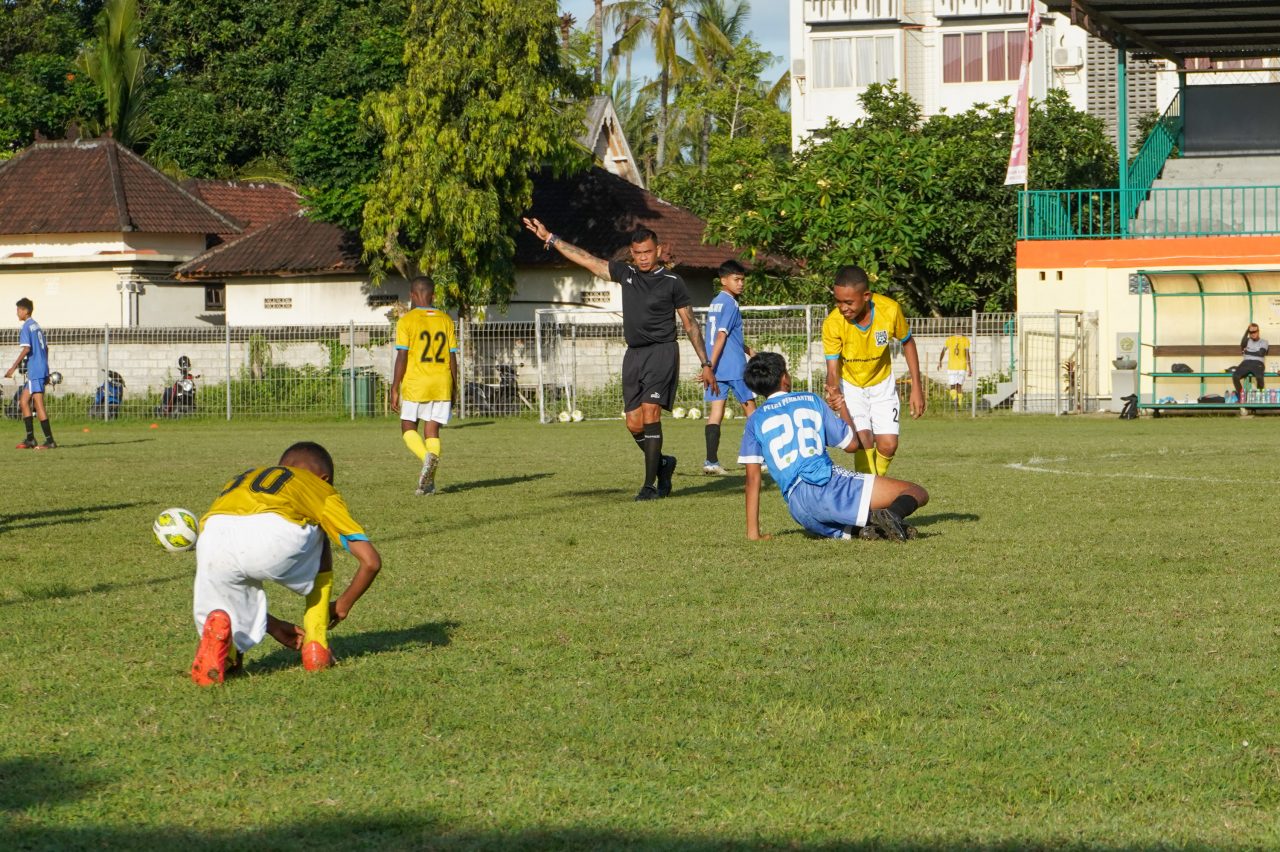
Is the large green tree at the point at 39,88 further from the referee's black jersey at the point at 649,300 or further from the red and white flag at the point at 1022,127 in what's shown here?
the referee's black jersey at the point at 649,300

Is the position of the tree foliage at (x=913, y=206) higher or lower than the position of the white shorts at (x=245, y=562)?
higher

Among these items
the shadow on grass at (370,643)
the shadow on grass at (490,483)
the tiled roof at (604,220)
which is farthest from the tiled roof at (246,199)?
the shadow on grass at (370,643)

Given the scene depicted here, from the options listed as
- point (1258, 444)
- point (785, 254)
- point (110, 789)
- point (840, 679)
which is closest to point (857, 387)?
point (840, 679)

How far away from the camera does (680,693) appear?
19.0 feet

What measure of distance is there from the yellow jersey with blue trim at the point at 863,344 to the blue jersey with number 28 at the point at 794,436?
1369 mm

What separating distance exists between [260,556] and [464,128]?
90.5ft

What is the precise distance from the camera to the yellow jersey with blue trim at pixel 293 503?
19.6 ft

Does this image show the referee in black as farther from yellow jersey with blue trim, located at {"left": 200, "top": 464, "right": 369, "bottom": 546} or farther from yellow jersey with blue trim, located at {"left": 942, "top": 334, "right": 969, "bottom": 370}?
yellow jersey with blue trim, located at {"left": 942, "top": 334, "right": 969, "bottom": 370}

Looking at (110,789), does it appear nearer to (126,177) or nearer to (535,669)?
(535,669)

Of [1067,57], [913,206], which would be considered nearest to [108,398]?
[913,206]

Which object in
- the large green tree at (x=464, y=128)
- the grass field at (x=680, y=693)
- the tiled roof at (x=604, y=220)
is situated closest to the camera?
the grass field at (x=680, y=693)

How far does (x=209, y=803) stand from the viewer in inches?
176

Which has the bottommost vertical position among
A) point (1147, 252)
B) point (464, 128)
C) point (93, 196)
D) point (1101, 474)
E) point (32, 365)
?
point (1101, 474)

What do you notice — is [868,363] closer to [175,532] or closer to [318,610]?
[175,532]
